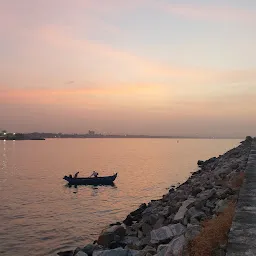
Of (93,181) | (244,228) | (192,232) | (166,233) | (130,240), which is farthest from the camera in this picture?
(93,181)

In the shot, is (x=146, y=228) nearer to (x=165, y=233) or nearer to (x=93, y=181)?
(x=165, y=233)

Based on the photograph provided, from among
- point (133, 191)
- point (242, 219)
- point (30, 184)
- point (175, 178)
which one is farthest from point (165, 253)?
point (175, 178)

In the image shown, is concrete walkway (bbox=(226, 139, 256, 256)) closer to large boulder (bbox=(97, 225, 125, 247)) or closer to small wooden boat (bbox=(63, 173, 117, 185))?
large boulder (bbox=(97, 225, 125, 247))

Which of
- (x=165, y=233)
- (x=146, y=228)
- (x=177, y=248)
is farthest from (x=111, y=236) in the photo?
(x=177, y=248)

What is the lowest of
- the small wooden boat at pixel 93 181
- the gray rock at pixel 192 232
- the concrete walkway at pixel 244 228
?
the small wooden boat at pixel 93 181

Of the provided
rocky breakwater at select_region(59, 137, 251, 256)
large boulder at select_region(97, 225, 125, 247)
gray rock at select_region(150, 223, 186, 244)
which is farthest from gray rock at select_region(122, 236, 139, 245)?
gray rock at select_region(150, 223, 186, 244)

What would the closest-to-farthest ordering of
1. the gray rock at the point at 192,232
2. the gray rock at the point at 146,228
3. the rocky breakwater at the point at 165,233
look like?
the gray rock at the point at 192,232
the rocky breakwater at the point at 165,233
the gray rock at the point at 146,228

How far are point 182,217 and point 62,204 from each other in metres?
19.0

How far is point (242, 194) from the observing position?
1066 cm

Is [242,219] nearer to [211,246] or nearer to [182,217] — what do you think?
[211,246]

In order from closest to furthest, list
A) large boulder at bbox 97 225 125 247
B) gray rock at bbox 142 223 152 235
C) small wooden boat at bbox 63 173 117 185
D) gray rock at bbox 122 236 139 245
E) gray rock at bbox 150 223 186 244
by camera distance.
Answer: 1. gray rock at bbox 150 223 186 244
2. gray rock at bbox 122 236 139 245
3. large boulder at bbox 97 225 125 247
4. gray rock at bbox 142 223 152 235
5. small wooden boat at bbox 63 173 117 185

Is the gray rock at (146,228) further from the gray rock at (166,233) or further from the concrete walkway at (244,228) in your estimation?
the concrete walkway at (244,228)

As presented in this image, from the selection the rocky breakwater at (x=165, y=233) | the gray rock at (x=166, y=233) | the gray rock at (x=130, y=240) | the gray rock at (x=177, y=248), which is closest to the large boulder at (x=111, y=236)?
the rocky breakwater at (x=165, y=233)

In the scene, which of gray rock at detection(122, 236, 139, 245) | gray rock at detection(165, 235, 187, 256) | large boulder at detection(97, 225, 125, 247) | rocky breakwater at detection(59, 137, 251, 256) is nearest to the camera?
→ gray rock at detection(165, 235, 187, 256)
